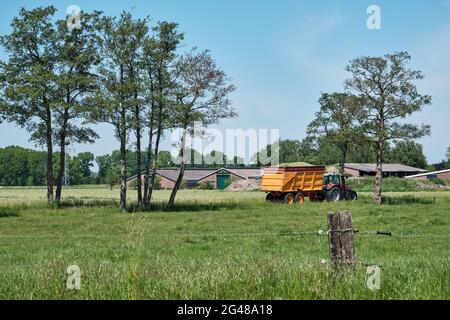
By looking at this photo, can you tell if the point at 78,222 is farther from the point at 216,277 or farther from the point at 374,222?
the point at 216,277

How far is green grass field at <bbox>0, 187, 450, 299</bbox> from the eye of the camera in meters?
6.17

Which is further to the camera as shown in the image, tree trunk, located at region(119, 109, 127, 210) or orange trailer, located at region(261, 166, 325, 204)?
orange trailer, located at region(261, 166, 325, 204)

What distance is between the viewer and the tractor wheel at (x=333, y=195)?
4267 centimetres

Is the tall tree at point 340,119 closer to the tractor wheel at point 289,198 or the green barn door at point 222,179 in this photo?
the tractor wheel at point 289,198

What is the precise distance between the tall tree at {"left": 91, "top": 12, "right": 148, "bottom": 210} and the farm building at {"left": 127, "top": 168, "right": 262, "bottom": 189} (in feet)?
228

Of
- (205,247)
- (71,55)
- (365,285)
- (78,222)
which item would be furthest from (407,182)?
(365,285)

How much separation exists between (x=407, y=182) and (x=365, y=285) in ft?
275

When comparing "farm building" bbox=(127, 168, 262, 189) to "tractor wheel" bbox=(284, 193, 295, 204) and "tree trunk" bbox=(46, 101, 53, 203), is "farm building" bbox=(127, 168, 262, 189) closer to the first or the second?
"tractor wheel" bbox=(284, 193, 295, 204)

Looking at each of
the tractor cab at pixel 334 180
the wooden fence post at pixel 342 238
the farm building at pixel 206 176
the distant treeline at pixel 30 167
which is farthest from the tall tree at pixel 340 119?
the distant treeline at pixel 30 167

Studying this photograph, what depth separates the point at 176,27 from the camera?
34125 millimetres

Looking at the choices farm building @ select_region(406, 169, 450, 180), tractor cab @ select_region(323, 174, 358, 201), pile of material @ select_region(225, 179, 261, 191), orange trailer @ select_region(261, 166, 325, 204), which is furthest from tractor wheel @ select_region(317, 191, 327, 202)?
farm building @ select_region(406, 169, 450, 180)

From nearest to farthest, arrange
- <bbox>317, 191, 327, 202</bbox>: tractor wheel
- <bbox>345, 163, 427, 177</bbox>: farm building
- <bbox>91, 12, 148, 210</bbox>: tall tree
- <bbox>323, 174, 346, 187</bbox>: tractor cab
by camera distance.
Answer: <bbox>91, 12, 148, 210</bbox>: tall tree → <bbox>317, 191, 327, 202</bbox>: tractor wheel → <bbox>323, 174, 346, 187</bbox>: tractor cab → <bbox>345, 163, 427, 177</bbox>: farm building

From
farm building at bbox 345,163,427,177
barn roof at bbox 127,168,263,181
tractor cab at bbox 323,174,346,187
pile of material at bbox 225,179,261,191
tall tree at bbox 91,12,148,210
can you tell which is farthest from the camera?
farm building at bbox 345,163,427,177
